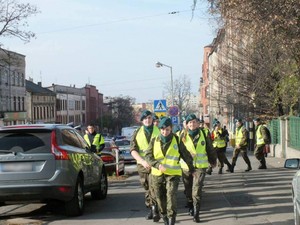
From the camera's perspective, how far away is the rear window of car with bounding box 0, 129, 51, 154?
8391 millimetres

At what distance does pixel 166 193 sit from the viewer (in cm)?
757

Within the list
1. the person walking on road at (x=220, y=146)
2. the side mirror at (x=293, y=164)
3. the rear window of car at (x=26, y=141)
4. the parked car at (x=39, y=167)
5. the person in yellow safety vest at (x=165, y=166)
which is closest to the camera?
the side mirror at (x=293, y=164)

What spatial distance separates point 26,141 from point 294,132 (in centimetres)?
1448

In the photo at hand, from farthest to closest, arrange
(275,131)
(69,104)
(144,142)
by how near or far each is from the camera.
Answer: (69,104) → (275,131) → (144,142)

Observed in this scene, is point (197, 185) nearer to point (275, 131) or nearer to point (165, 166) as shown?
point (165, 166)

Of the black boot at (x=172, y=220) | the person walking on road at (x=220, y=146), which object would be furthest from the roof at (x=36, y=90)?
the black boot at (x=172, y=220)

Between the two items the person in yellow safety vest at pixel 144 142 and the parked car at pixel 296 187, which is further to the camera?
the person in yellow safety vest at pixel 144 142

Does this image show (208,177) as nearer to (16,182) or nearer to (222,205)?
(222,205)

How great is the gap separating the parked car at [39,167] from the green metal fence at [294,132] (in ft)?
42.2

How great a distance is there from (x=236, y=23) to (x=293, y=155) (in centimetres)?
888

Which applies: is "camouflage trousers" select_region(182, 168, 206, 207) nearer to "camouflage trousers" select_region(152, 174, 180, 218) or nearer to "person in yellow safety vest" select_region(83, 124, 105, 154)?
"camouflage trousers" select_region(152, 174, 180, 218)

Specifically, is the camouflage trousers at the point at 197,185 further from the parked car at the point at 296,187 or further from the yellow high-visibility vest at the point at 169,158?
the parked car at the point at 296,187

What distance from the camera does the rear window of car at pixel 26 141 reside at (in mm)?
8391

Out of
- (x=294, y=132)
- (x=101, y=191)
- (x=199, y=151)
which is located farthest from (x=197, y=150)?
(x=294, y=132)
